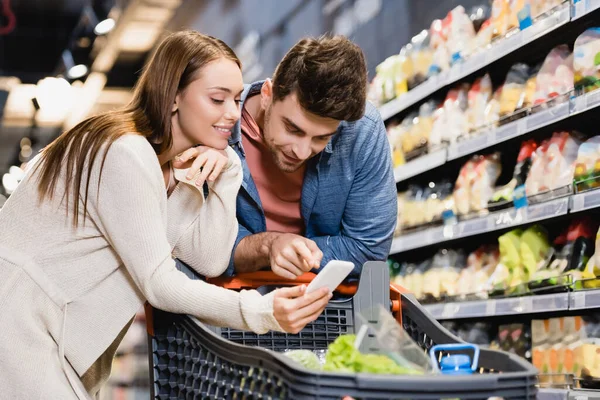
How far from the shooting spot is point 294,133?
200cm

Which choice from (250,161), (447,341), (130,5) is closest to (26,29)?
(130,5)

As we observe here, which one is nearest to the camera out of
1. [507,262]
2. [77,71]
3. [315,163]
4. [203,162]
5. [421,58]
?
[203,162]

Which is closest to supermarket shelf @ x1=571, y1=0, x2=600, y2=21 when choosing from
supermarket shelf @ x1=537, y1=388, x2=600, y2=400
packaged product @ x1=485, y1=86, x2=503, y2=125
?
packaged product @ x1=485, y1=86, x2=503, y2=125

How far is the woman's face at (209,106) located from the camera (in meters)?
1.80

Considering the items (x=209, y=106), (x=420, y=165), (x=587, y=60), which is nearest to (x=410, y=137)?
(x=420, y=165)

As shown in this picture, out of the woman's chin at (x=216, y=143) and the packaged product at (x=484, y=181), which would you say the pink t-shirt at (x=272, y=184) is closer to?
the woman's chin at (x=216, y=143)

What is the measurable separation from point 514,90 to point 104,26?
607cm

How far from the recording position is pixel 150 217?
1.57 metres

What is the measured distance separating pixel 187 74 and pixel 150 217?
1.25 ft

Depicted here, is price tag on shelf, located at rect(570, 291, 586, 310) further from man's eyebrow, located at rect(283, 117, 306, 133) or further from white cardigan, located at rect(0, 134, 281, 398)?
white cardigan, located at rect(0, 134, 281, 398)

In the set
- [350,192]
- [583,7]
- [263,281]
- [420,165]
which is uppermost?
[583,7]

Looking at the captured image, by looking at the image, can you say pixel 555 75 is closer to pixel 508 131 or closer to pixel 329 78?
pixel 508 131

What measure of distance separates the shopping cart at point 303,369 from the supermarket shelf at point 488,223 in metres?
1.57

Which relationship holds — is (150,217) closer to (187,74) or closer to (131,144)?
(131,144)
